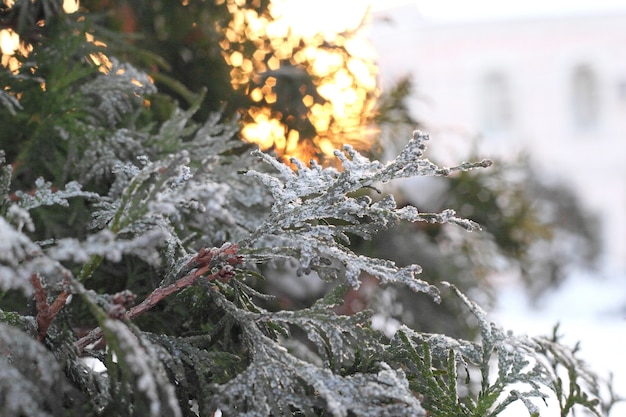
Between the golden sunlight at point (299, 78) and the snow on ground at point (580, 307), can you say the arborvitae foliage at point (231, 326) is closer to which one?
the golden sunlight at point (299, 78)

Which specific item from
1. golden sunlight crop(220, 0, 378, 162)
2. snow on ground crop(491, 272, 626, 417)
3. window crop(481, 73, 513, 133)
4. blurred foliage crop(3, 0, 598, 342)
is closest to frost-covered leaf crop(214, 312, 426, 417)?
blurred foliage crop(3, 0, 598, 342)

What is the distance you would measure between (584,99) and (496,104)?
6.23 feet

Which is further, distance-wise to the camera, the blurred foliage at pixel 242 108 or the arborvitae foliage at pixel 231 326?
the blurred foliage at pixel 242 108

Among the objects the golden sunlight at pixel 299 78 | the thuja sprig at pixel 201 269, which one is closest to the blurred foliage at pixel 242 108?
the golden sunlight at pixel 299 78

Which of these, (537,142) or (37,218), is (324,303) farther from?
(537,142)

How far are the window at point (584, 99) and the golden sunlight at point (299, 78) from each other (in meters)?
15.5

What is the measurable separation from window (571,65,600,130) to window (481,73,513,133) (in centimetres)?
140

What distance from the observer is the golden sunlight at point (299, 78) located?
1.85m

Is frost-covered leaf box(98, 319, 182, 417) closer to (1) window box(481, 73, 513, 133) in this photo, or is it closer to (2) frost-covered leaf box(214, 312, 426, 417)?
(2) frost-covered leaf box(214, 312, 426, 417)

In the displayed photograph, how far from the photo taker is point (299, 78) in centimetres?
189

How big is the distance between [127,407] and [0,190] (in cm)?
30

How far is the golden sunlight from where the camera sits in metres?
1.85

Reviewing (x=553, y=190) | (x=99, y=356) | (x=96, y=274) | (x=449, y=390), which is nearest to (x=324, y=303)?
(x=449, y=390)

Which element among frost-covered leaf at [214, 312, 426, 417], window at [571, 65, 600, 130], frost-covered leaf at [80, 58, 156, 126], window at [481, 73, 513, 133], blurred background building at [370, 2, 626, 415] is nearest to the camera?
frost-covered leaf at [214, 312, 426, 417]
